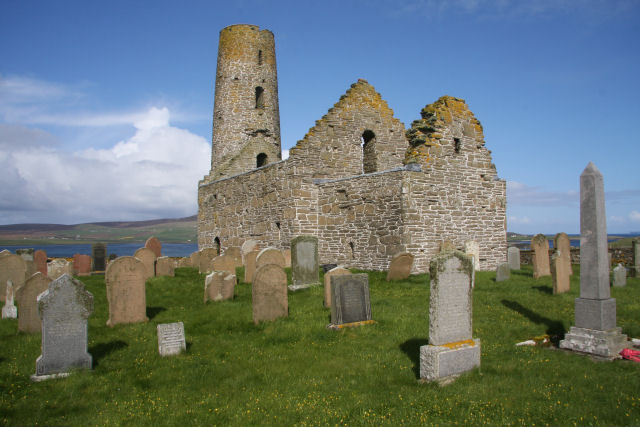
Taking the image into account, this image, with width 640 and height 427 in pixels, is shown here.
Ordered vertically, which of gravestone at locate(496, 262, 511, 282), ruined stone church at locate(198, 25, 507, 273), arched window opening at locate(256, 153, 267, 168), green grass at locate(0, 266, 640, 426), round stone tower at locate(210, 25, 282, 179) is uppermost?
round stone tower at locate(210, 25, 282, 179)

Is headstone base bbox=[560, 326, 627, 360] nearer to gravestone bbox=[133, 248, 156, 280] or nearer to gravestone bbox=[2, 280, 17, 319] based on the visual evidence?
gravestone bbox=[2, 280, 17, 319]

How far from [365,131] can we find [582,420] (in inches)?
659

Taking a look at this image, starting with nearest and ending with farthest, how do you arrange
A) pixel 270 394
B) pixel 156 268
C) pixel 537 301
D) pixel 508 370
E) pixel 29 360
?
pixel 270 394 → pixel 508 370 → pixel 29 360 → pixel 537 301 → pixel 156 268

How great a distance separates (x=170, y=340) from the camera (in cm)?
729

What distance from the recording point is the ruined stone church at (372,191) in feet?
50.5

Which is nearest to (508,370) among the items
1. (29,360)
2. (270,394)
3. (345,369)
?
(345,369)

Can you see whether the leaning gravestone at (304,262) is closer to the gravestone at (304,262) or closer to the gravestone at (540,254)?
the gravestone at (304,262)

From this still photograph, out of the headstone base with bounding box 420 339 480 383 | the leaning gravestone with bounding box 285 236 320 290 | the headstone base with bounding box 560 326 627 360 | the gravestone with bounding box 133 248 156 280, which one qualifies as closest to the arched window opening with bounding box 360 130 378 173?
the leaning gravestone with bounding box 285 236 320 290

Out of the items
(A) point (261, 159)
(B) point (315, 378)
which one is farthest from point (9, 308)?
(A) point (261, 159)

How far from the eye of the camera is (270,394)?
5590mm

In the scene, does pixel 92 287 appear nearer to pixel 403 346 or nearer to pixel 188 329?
pixel 188 329

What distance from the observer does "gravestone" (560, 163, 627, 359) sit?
22.3 feet

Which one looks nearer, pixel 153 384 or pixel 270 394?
pixel 270 394

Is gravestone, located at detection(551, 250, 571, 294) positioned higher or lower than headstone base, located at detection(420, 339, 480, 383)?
higher
